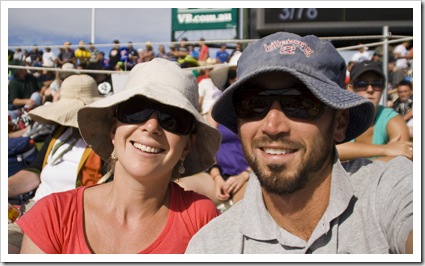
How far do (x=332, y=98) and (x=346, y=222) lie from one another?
18.0 inches

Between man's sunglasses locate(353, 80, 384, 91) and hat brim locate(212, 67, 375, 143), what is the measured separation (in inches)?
96.1

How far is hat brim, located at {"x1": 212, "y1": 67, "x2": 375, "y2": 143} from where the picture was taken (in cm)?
188

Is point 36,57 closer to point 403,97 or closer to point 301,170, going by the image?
point 403,97

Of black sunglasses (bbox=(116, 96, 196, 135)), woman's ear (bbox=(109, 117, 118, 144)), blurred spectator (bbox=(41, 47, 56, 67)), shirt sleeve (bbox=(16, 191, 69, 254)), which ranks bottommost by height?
shirt sleeve (bbox=(16, 191, 69, 254))

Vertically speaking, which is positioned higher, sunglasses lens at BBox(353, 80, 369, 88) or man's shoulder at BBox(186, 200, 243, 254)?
sunglasses lens at BBox(353, 80, 369, 88)

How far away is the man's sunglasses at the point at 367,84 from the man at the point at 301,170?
2.53 m

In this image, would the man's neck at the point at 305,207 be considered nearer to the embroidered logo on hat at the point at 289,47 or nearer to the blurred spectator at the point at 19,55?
the embroidered logo on hat at the point at 289,47

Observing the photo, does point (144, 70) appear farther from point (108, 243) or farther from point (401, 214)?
point (401, 214)

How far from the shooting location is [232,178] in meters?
4.21

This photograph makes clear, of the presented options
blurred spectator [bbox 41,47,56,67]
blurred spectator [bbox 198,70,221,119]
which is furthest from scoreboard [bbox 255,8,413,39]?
blurred spectator [bbox 198,70,221,119]

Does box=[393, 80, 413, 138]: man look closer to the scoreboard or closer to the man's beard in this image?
the scoreboard

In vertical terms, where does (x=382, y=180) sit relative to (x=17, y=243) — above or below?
above

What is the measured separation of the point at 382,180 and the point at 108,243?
1.33m

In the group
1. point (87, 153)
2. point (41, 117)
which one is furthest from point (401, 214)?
point (41, 117)
